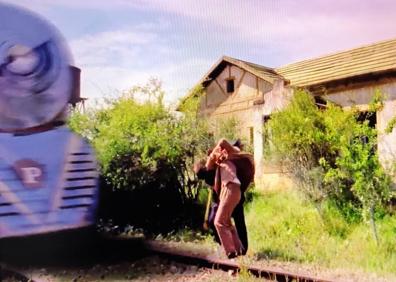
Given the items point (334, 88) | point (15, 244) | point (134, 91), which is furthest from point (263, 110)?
point (15, 244)

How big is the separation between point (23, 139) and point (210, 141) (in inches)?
142

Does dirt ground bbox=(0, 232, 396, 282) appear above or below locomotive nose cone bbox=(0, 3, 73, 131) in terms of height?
below

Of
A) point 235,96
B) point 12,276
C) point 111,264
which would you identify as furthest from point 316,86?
point 12,276

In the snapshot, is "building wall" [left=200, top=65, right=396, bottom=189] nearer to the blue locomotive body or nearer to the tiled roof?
the tiled roof

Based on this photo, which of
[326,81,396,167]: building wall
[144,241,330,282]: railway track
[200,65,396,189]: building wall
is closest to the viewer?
[144,241,330,282]: railway track

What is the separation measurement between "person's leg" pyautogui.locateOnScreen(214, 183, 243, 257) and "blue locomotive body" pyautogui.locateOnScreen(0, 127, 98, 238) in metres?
1.28

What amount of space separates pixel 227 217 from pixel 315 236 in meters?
1.34

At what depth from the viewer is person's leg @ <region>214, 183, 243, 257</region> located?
14.9 ft

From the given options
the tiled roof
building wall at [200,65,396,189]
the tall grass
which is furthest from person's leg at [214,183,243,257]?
the tiled roof

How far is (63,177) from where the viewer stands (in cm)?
397

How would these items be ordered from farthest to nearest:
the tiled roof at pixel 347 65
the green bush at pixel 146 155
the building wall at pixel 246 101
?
1. the building wall at pixel 246 101
2. the tiled roof at pixel 347 65
3. the green bush at pixel 146 155

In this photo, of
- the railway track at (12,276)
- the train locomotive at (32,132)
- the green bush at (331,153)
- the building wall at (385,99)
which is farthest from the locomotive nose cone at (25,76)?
the building wall at (385,99)

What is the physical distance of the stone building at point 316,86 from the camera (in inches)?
289

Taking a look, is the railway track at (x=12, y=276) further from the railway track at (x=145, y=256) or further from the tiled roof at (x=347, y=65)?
the tiled roof at (x=347, y=65)
